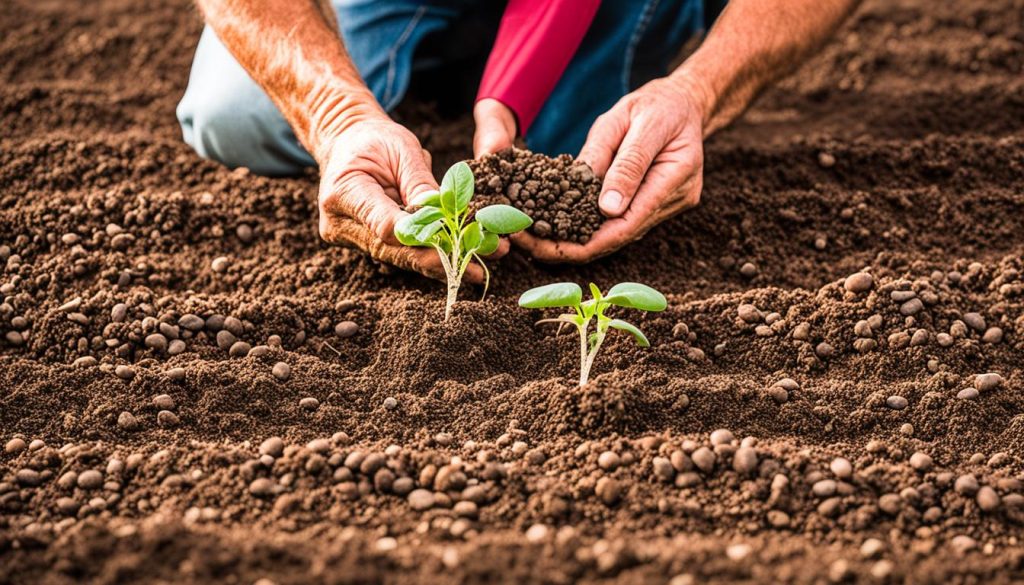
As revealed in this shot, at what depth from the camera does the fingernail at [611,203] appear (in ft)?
9.19

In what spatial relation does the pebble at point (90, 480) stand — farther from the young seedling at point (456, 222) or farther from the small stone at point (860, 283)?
the small stone at point (860, 283)

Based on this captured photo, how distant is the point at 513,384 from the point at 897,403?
93 centimetres

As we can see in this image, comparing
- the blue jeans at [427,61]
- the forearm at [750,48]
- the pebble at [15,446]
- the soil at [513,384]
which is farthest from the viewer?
the blue jeans at [427,61]

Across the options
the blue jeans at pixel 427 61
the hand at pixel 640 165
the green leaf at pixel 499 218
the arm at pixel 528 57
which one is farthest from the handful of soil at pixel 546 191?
the blue jeans at pixel 427 61

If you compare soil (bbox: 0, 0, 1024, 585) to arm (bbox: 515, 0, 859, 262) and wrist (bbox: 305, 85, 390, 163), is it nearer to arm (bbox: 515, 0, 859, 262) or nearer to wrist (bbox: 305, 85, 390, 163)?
arm (bbox: 515, 0, 859, 262)

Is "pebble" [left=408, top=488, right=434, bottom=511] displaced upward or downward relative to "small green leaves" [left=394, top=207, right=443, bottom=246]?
downward

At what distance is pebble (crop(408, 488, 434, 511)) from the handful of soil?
94 cm

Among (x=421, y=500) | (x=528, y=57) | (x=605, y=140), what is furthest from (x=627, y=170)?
(x=421, y=500)

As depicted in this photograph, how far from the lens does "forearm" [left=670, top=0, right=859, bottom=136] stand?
335cm

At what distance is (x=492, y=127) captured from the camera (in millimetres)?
3217

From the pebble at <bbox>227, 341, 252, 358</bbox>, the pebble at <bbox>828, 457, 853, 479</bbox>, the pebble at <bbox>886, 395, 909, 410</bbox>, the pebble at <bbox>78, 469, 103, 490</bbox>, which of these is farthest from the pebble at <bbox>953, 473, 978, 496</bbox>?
the pebble at <bbox>78, 469, 103, 490</bbox>

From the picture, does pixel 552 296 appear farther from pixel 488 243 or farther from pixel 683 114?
pixel 683 114

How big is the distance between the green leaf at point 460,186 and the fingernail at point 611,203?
0.46 meters

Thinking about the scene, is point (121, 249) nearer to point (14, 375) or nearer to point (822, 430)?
point (14, 375)
